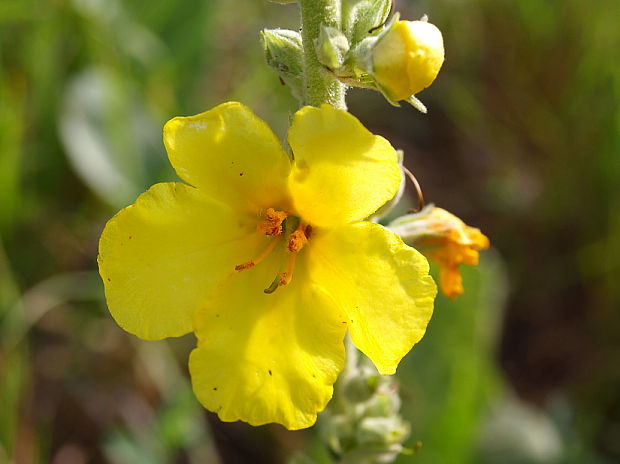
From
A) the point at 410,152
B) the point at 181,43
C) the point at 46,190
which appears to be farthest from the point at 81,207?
the point at 410,152

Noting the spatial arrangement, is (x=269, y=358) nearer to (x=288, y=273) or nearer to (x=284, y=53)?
(x=288, y=273)

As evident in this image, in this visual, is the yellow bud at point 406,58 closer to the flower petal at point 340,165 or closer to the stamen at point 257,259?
the flower petal at point 340,165

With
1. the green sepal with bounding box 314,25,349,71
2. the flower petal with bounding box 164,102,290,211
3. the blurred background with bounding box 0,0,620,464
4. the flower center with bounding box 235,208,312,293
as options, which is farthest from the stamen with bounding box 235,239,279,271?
the blurred background with bounding box 0,0,620,464

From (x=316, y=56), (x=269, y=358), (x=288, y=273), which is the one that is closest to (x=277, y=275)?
A: (x=288, y=273)

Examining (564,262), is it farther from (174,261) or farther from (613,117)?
(174,261)

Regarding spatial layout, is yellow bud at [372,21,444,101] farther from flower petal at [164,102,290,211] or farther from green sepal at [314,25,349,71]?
flower petal at [164,102,290,211]

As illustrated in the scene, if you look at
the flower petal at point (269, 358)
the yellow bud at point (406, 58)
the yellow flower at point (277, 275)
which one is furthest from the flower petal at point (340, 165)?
the flower petal at point (269, 358)
